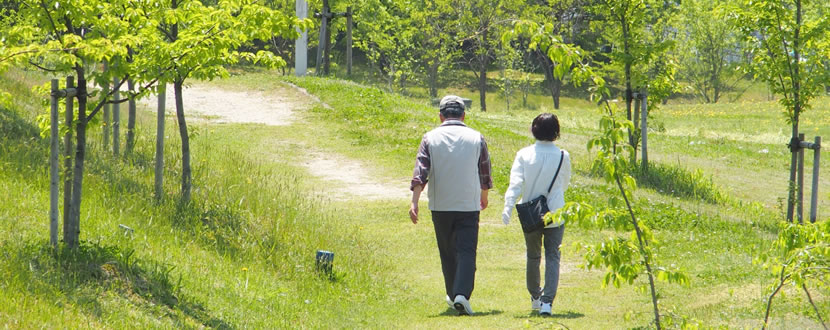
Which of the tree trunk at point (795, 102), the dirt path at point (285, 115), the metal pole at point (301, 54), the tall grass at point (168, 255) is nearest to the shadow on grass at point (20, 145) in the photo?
the tall grass at point (168, 255)

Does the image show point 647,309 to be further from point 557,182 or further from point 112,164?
point 112,164

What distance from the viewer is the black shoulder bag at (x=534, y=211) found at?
7.43 meters

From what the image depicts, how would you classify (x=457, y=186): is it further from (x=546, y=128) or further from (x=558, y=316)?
(x=558, y=316)

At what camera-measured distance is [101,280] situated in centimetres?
652

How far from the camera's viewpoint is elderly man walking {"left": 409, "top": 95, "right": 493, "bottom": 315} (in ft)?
25.0

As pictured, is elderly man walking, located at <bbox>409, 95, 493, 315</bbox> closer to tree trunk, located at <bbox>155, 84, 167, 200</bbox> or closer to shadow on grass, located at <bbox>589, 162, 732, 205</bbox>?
tree trunk, located at <bbox>155, 84, 167, 200</bbox>

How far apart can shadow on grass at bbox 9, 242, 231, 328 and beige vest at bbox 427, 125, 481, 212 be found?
2.12m

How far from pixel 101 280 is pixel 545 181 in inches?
137

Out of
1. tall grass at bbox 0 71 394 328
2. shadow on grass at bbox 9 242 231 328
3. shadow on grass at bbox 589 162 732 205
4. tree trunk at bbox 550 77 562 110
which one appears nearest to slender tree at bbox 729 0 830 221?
shadow on grass at bbox 589 162 732 205

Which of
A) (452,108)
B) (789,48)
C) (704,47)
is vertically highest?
(704,47)

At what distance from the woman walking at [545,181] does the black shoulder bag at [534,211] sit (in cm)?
4

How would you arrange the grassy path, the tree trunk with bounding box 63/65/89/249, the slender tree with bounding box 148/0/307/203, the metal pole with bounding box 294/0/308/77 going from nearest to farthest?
1. the tree trunk with bounding box 63/65/89/249
2. the slender tree with bounding box 148/0/307/203
3. the grassy path
4. the metal pole with bounding box 294/0/308/77

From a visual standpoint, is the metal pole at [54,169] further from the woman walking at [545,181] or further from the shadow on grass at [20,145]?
the woman walking at [545,181]

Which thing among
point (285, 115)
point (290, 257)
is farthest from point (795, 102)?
point (285, 115)
